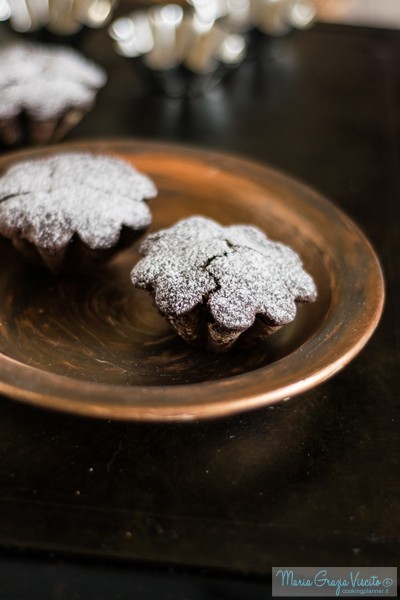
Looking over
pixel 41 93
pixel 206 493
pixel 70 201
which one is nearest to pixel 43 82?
pixel 41 93

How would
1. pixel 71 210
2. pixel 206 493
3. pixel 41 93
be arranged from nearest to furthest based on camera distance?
1. pixel 206 493
2. pixel 71 210
3. pixel 41 93

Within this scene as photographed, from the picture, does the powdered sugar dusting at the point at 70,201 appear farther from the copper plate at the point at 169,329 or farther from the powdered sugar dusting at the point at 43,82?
the powdered sugar dusting at the point at 43,82

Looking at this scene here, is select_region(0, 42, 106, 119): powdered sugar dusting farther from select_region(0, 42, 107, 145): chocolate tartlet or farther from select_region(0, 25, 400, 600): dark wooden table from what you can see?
select_region(0, 25, 400, 600): dark wooden table

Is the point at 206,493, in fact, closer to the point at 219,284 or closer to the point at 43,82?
the point at 219,284

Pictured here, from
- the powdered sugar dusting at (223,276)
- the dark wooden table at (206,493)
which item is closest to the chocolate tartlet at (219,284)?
the powdered sugar dusting at (223,276)

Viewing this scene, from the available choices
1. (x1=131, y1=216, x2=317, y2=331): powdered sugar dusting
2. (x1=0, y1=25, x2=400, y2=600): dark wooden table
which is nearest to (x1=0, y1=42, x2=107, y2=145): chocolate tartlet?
(x1=131, y1=216, x2=317, y2=331): powdered sugar dusting

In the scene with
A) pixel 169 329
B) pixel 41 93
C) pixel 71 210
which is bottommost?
pixel 169 329
